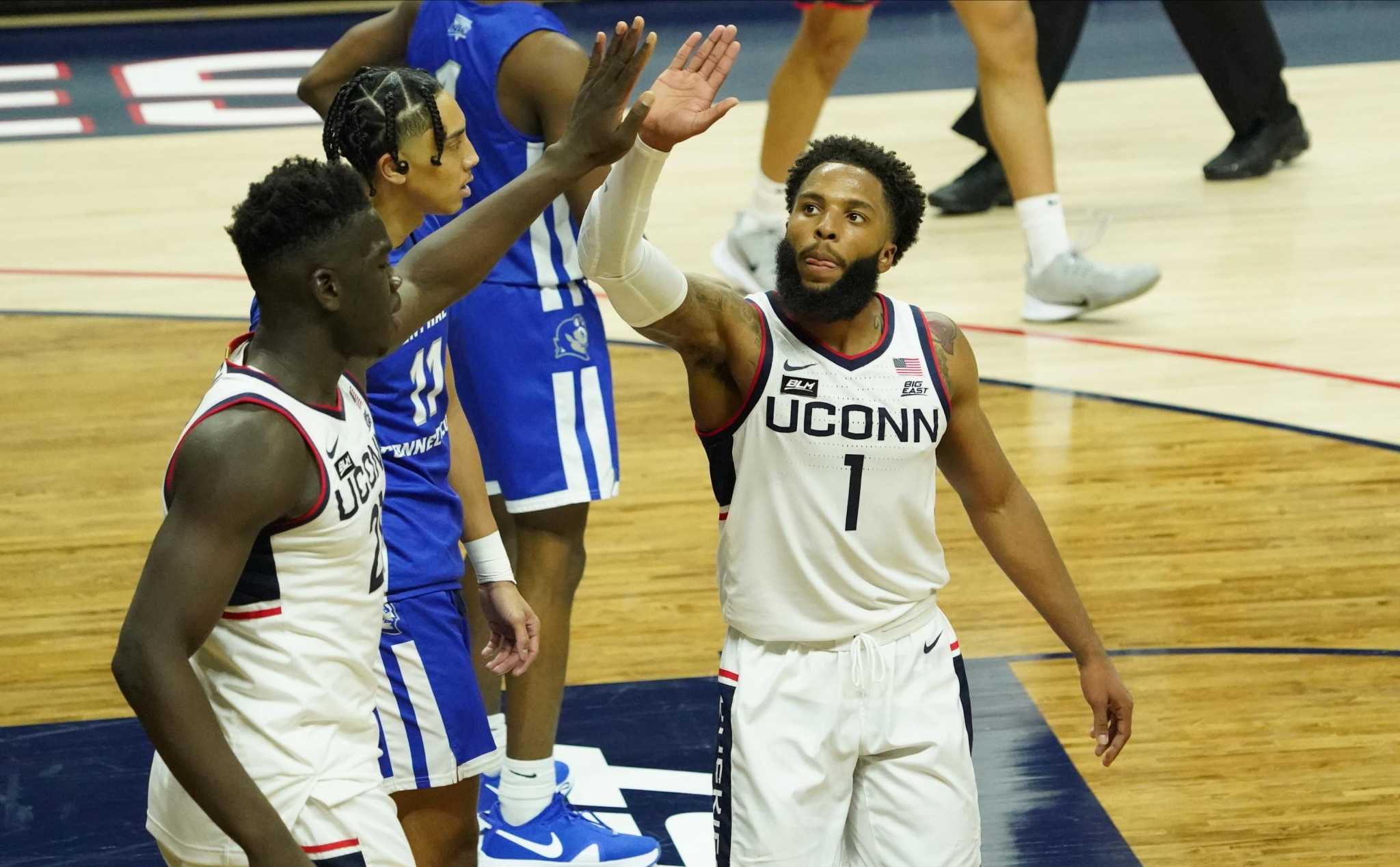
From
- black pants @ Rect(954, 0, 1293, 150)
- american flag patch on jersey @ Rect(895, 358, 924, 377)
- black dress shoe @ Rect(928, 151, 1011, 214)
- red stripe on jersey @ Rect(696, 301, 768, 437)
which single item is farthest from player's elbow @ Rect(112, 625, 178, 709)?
black pants @ Rect(954, 0, 1293, 150)

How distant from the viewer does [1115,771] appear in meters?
3.64

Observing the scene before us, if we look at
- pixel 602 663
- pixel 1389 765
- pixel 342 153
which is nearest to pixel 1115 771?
pixel 1389 765

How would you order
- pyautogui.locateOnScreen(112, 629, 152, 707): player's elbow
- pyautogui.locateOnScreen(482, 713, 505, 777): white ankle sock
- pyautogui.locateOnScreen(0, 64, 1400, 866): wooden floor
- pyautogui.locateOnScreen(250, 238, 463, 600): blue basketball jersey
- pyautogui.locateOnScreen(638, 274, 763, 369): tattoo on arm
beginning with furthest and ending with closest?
pyautogui.locateOnScreen(0, 64, 1400, 866): wooden floor
pyautogui.locateOnScreen(482, 713, 505, 777): white ankle sock
pyautogui.locateOnScreen(250, 238, 463, 600): blue basketball jersey
pyautogui.locateOnScreen(638, 274, 763, 369): tattoo on arm
pyautogui.locateOnScreen(112, 629, 152, 707): player's elbow

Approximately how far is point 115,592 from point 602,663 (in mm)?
1324

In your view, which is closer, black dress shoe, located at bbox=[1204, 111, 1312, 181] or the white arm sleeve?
the white arm sleeve

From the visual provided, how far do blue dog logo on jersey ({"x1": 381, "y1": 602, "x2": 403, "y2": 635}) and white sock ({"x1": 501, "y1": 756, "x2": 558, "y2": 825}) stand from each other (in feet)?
2.20

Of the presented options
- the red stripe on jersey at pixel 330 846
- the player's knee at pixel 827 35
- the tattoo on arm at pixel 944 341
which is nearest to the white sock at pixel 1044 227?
the player's knee at pixel 827 35

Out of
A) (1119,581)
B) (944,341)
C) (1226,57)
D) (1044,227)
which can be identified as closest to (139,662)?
(944,341)

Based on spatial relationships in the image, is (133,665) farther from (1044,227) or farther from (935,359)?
(1044,227)

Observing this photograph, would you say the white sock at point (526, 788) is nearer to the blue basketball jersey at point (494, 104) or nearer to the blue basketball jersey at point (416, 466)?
the blue basketball jersey at point (416, 466)

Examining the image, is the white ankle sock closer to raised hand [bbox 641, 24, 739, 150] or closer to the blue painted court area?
the blue painted court area

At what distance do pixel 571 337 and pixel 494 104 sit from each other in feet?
1.49

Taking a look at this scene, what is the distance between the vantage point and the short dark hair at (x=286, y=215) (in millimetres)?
2076

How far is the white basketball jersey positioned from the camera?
2609mm
